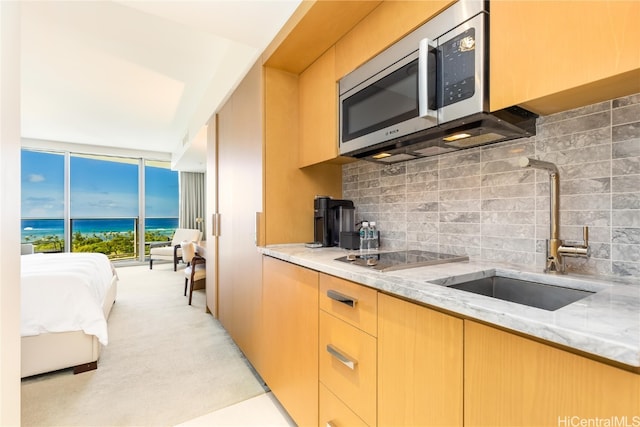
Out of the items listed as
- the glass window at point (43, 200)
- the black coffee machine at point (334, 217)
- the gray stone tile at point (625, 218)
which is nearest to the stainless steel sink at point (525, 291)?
the gray stone tile at point (625, 218)

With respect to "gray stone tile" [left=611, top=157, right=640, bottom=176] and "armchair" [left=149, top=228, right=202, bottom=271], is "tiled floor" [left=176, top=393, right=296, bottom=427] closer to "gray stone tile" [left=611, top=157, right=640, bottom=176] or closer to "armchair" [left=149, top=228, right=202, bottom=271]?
"gray stone tile" [left=611, top=157, right=640, bottom=176]

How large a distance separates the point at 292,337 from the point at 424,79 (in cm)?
137

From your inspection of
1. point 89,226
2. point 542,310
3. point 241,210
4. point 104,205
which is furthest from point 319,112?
point 89,226

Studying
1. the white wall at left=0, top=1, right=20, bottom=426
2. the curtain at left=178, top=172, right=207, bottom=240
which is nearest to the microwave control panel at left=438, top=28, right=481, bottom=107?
the white wall at left=0, top=1, right=20, bottom=426

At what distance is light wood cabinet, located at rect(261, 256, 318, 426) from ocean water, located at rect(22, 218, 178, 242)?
6.64 meters

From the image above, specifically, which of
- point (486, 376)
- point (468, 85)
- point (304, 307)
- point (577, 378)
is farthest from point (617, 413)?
point (304, 307)

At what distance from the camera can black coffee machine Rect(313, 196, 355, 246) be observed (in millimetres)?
1945

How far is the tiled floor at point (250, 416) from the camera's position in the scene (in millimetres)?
1636

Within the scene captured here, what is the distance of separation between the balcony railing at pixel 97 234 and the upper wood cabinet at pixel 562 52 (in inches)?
308

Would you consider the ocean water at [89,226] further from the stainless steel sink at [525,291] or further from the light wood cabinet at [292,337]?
the stainless steel sink at [525,291]

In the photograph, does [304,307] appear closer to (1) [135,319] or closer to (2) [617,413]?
(2) [617,413]

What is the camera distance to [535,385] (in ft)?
1.98

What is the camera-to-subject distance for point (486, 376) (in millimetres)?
687

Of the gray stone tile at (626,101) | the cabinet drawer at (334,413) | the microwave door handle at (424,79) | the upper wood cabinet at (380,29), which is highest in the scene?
the upper wood cabinet at (380,29)
